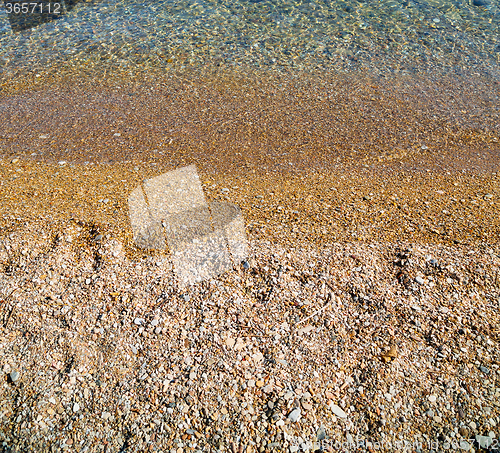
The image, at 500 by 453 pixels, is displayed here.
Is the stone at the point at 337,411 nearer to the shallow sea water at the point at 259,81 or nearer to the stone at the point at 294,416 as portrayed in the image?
the stone at the point at 294,416

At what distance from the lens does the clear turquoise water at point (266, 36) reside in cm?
640

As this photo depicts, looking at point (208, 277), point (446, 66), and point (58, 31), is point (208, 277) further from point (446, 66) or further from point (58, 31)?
point (58, 31)

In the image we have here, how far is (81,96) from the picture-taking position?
5656 millimetres

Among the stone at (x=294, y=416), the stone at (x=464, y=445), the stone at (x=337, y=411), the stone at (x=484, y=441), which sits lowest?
the stone at (x=484, y=441)

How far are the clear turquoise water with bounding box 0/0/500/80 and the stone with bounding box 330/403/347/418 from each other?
17.2 feet

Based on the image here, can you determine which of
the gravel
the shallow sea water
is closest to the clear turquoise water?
the shallow sea water

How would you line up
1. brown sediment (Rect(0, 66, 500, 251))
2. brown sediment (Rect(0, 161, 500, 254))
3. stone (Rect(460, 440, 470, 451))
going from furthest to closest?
brown sediment (Rect(0, 66, 500, 251)), brown sediment (Rect(0, 161, 500, 254)), stone (Rect(460, 440, 470, 451))

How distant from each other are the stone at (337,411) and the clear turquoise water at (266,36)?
5.23m

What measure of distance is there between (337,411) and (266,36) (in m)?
6.51

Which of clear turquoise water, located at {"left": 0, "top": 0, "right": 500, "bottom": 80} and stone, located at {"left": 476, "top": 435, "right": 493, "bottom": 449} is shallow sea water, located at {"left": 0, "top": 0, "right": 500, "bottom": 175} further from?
stone, located at {"left": 476, "top": 435, "right": 493, "bottom": 449}

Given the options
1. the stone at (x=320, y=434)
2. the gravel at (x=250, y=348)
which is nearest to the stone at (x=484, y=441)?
the gravel at (x=250, y=348)

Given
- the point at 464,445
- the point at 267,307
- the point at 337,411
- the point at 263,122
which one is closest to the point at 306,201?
the point at 267,307

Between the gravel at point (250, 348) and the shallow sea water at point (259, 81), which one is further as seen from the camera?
the shallow sea water at point (259, 81)

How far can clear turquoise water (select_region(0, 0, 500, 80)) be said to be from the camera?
6.40 meters
